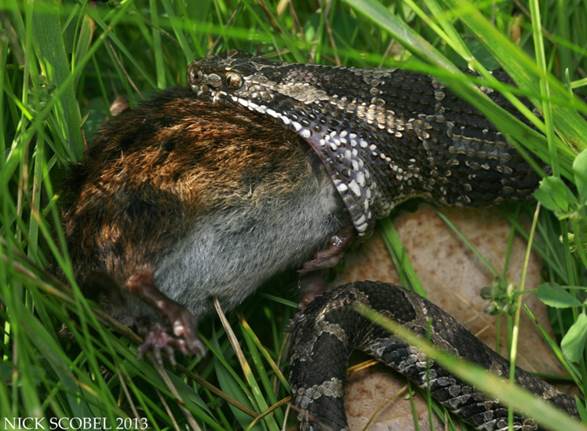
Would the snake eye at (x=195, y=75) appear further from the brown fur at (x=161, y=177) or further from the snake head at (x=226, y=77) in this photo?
the brown fur at (x=161, y=177)

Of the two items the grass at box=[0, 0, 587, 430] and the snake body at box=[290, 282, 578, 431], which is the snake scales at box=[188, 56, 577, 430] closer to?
the snake body at box=[290, 282, 578, 431]

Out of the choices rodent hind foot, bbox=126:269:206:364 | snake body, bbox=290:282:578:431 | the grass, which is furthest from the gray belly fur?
snake body, bbox=290:282:578:431

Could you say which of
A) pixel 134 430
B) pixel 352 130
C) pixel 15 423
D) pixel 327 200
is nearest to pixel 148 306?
pixel 134 430

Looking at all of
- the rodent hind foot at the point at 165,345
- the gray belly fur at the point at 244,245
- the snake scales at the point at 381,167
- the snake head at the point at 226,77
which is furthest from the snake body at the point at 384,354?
the snake head at the point at 226,77

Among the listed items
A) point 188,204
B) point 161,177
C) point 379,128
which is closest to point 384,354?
point 379,128

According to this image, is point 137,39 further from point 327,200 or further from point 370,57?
point 370,57

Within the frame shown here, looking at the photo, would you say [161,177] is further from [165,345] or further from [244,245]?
[165,345]
